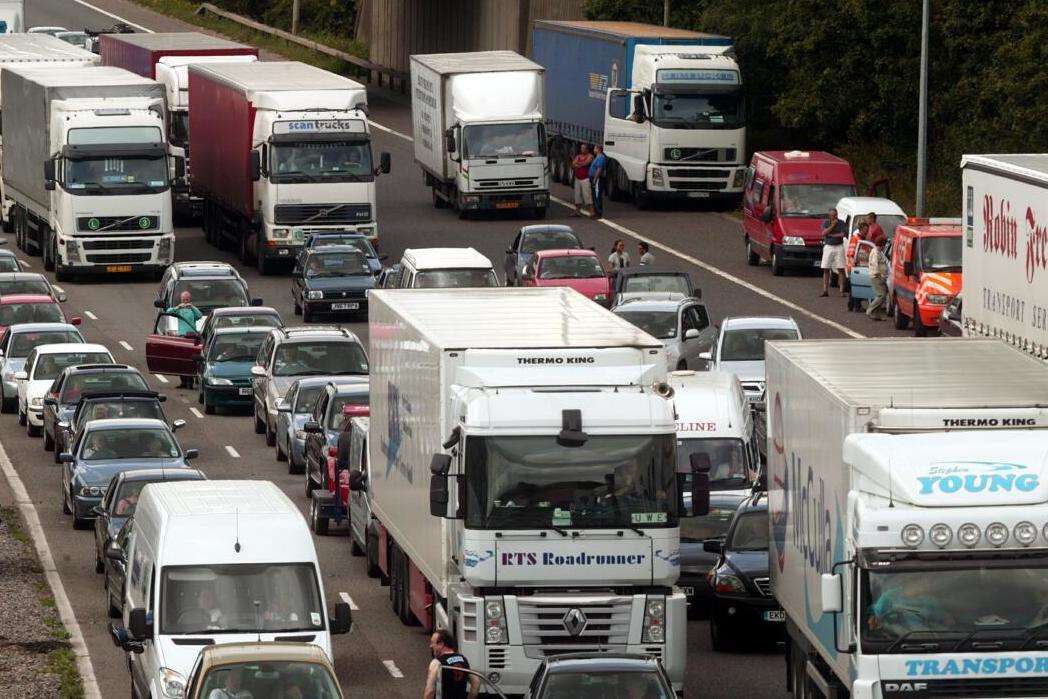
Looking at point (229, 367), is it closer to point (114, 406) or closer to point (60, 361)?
point (60, 361)

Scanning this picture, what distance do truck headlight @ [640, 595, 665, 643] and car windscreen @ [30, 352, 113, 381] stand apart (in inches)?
795

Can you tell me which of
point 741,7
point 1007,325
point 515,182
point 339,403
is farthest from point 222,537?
point 741,7

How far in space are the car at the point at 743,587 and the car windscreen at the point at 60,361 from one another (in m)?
17.3

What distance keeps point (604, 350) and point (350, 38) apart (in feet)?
260

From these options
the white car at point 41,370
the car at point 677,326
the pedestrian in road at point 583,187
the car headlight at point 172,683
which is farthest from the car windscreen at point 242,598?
the pedestrian in road at point 583,187

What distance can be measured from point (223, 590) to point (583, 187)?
3965cm

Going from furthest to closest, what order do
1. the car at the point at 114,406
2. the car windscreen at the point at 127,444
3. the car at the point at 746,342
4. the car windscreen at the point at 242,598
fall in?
1. the car at the point at 746,342
2. the car at the point at 114,406
3. the car windscreen at the point at 127,444
4. the car windscreen at the point at 242,598

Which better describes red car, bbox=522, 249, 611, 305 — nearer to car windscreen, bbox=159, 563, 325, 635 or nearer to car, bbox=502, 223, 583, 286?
car, bbox=502, 223, 583, 286

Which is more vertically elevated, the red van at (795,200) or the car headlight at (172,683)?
the red van at (795,200)

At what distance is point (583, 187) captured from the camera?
5944cm

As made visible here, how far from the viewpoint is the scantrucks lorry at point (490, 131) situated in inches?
2197

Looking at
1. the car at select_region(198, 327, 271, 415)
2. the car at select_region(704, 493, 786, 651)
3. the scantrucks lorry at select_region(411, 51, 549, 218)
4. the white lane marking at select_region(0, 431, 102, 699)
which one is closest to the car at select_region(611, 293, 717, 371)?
the car at select_region(198, 327, 271, 415)

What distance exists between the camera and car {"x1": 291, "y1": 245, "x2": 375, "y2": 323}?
4662cm

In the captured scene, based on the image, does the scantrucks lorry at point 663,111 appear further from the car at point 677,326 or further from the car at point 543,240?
the car at point 677,326
